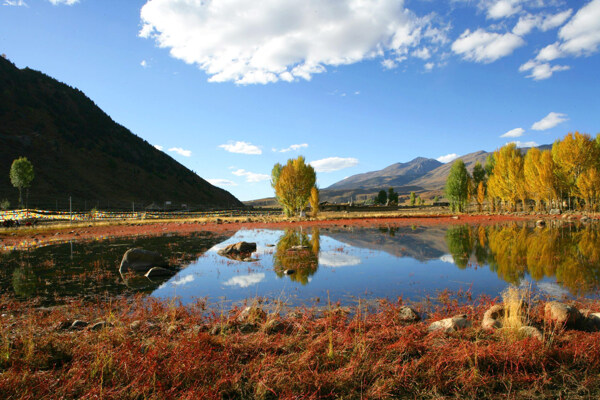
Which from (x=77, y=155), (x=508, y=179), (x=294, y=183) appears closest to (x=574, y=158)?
(x=508, y=179)

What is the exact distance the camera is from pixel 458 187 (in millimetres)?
67000

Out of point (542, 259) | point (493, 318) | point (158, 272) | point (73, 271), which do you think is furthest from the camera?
point (542, 259)

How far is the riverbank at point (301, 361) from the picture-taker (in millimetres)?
4516

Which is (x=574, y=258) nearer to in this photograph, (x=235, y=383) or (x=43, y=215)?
(x=235, y=383)

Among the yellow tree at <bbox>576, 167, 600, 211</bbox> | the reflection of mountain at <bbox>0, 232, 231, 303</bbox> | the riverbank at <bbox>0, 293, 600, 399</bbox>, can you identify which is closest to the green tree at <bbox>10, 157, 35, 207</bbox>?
the reflection of mountain at <bbox>0, 232, 231, 303</bbox>

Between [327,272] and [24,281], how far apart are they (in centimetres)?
1188

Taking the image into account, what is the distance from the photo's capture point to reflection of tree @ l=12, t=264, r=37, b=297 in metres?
10.7

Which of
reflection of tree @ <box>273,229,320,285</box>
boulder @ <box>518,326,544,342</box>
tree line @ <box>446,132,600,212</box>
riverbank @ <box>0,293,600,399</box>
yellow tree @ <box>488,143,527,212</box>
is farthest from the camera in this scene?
yellow tree @ <box>488,143,527,212</box>

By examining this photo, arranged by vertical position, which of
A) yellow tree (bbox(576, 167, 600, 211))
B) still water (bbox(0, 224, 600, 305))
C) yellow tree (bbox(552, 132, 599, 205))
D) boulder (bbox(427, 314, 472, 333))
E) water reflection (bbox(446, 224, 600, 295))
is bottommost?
water reflection (bbox(446, 224, 600, 295))

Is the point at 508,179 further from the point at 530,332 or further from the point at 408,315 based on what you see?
the point at 530,332

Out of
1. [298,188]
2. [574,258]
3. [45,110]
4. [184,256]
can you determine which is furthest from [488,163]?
[45,110]

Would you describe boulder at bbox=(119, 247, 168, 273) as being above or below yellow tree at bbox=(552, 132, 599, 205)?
below

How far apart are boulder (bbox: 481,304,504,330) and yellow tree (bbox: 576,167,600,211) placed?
197ft

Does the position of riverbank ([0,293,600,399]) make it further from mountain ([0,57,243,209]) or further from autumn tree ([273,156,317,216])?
mountain ([0,57,243,209])
